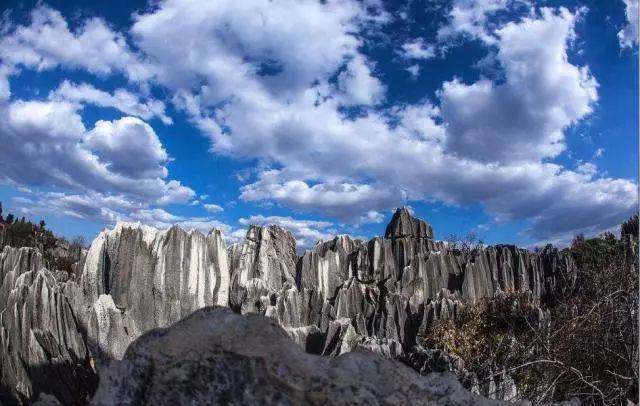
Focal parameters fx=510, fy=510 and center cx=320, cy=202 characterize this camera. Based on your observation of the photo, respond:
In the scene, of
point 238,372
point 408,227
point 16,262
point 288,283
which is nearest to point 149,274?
point 16,262

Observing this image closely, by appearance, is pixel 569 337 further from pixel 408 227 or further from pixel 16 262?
pixel 16 262

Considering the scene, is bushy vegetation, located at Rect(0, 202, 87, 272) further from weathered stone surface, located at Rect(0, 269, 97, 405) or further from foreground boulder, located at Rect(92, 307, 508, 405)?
foreground boulder, located at Rect(92, 307, 508, 405)

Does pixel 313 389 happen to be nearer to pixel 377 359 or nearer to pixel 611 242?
pixel 377 359

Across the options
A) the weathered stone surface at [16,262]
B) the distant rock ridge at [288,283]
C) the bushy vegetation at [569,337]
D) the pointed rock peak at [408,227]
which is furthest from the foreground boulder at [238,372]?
the pointed rock peak at [408,227]

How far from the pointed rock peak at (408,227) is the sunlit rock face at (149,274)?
968 centimetres

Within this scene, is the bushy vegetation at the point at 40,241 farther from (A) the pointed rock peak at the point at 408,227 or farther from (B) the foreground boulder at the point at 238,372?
(B) the foreground boulder at the point at 238,372

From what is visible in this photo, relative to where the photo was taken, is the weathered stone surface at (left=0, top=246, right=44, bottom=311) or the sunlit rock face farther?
the sunlit rock face

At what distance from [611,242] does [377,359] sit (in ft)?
105

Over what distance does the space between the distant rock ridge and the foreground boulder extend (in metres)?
8.74

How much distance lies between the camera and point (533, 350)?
1124cm

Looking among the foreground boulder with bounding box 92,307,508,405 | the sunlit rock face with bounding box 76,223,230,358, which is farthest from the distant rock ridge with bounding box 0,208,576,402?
the foreground boulder with bounding box 92,307,508,405

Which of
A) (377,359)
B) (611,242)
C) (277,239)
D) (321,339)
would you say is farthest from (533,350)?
(611,242)

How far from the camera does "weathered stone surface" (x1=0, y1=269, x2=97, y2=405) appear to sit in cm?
1203

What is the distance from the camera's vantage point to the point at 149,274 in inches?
718
